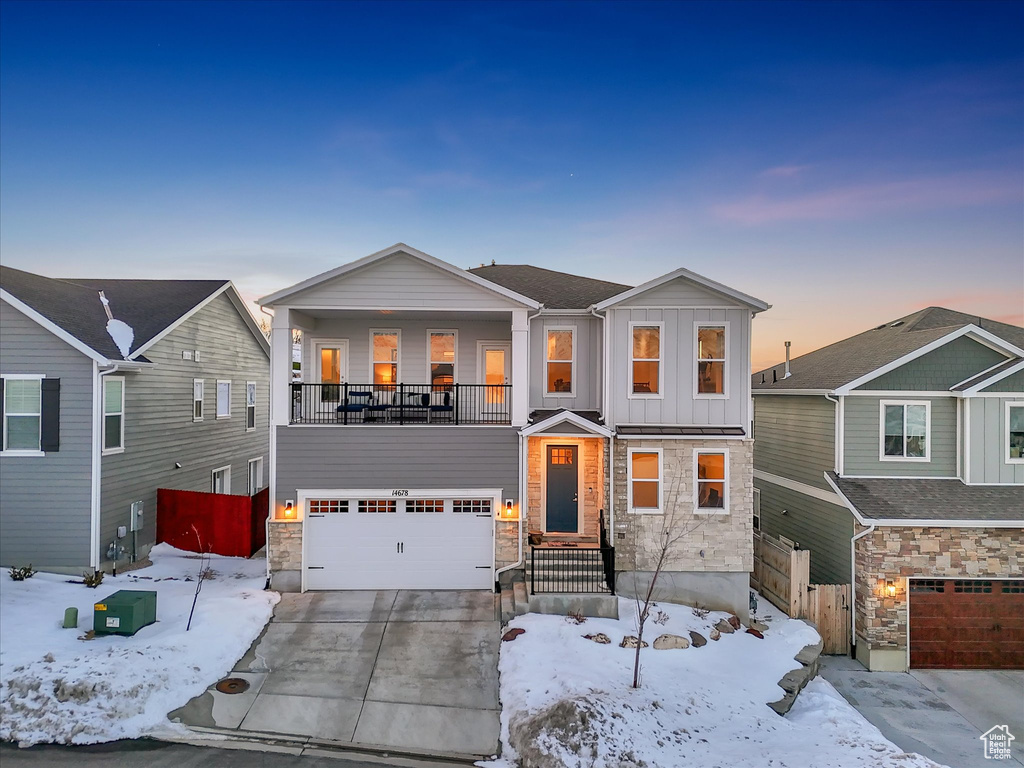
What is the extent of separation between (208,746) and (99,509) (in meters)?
7.64

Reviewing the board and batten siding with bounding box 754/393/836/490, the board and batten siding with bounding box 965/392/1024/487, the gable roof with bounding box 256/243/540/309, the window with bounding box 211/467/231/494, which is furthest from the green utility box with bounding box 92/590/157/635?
the board and batten siding with bounding box 965/392/1024/487

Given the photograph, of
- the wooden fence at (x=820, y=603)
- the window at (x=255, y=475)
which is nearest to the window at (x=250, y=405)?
the window at (x=255, y=475)

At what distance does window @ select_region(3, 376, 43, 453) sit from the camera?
1111 cm

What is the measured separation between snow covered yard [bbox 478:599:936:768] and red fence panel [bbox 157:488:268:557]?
7647 mm

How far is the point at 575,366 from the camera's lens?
40.9 feet

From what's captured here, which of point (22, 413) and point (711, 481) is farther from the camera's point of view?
point (22, 413)

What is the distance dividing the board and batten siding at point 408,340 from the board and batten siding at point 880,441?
8.51 m

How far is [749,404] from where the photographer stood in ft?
36.8

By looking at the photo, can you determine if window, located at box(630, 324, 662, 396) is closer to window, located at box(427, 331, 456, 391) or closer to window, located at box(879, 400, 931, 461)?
window, located at box(427, 331, 456, 391)

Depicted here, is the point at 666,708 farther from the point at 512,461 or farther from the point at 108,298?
the point at 108,298

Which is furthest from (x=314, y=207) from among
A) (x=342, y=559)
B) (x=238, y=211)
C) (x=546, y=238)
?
(x=342, y=559)

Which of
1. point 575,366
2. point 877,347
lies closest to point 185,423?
point 575,366

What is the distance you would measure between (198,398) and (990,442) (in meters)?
21.2

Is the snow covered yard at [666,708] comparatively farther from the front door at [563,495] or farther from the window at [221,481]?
the window at [221,481]
